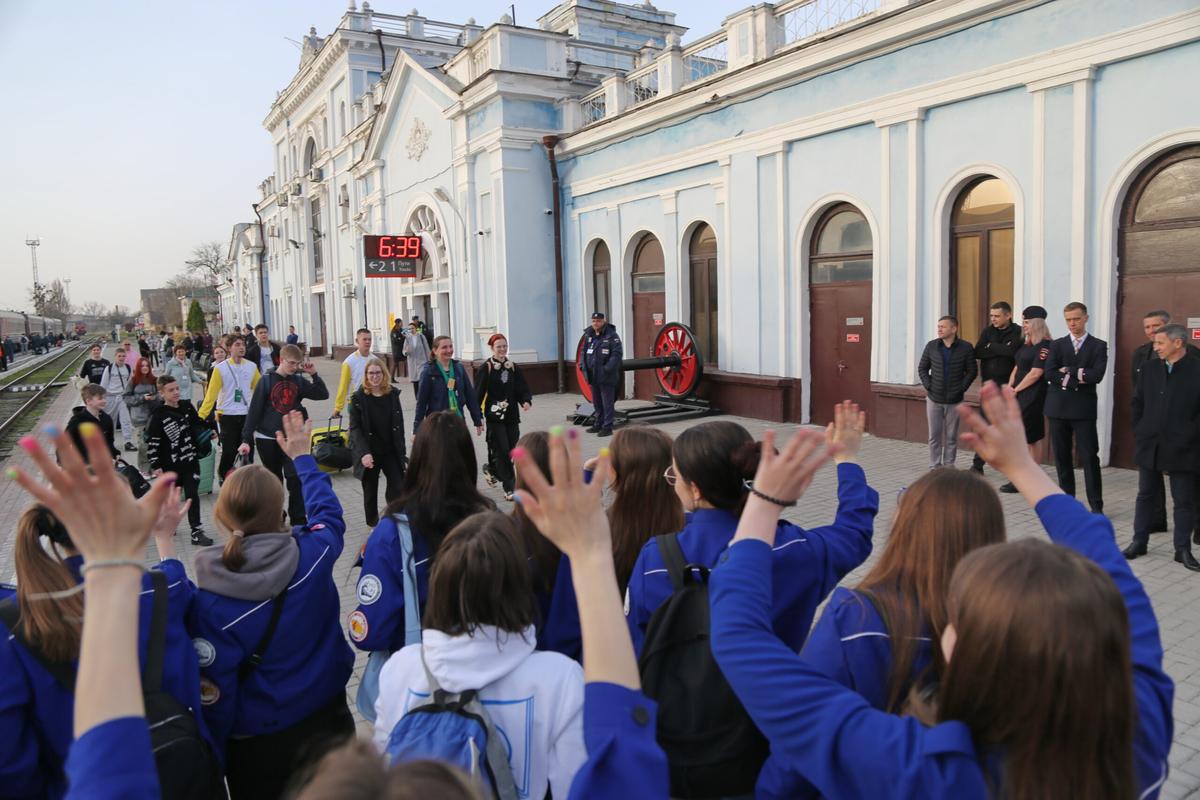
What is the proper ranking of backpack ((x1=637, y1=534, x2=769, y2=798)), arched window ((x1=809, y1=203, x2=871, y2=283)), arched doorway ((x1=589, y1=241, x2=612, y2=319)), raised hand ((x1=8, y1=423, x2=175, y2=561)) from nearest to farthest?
raised hand ((x1=8, y1=423, x2=175, y2=561)) → backpack ((x1=637, y1=534, x2=769, y2=798)) → arched window ((x1=809, y1=203, x2=871, y2=283)) → arched doorway ((x1=589, y1=241, x2=612, y2=319))

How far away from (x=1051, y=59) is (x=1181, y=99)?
133cm

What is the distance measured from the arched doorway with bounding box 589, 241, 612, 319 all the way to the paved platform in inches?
161

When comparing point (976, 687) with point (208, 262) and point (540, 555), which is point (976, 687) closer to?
point (540, 555)

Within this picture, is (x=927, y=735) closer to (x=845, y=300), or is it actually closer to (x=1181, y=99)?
(x=1181, y=99)

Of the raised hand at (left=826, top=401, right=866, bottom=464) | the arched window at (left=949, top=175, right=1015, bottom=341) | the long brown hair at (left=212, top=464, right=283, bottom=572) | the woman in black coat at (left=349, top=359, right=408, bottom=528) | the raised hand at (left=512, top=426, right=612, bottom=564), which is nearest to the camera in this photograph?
the raised hand at (left=512, top=426, right=612, bottom=564)

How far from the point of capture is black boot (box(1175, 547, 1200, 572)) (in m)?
5.55

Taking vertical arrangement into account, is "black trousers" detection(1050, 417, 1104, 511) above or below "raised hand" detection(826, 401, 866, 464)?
below

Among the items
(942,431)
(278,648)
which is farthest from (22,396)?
(278,648)

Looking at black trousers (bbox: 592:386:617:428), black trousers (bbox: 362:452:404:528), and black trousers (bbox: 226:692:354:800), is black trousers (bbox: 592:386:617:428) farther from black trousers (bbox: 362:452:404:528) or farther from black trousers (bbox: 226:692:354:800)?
black trousers (bbox: 226:692:354:800)

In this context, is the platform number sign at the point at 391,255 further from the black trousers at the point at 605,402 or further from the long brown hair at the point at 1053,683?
the long brown hair at the point at 1053,683

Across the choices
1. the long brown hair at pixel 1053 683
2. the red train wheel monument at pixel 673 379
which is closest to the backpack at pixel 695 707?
the long brown hair at pixel 1053 683

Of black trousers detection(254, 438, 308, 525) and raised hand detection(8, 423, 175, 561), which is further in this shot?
black trousers detection(254, 438, 308, 525)

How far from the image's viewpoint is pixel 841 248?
1147cm

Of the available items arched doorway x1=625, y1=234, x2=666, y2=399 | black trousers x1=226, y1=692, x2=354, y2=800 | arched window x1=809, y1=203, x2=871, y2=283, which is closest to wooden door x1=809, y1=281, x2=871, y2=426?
arched window x1=809, y1=203, x2=871, y2=283
